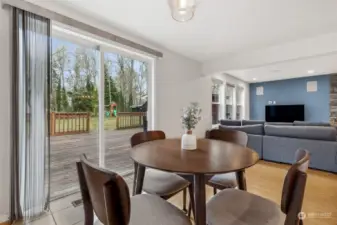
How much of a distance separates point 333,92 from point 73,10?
734 centimetres

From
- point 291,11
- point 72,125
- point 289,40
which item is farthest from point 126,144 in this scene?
point 289,40

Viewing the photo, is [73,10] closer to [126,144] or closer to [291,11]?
[126,144]

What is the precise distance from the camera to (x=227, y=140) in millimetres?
2162

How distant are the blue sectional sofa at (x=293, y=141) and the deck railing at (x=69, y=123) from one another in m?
3.19

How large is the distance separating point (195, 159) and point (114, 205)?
2.11ft

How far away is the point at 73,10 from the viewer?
2.20 m

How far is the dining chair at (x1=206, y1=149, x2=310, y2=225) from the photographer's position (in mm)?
852

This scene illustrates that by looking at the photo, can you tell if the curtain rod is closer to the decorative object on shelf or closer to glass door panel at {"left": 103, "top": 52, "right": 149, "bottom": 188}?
glass door panel at {"left": 103, "top": 52, "right": 149, "bottom": 188}

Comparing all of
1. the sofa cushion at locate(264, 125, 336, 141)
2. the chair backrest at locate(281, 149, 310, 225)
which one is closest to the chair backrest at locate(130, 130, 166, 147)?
the chair backrest at locate(281, 149, 310, 225)

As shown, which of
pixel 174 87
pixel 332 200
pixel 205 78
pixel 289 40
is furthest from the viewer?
pixel 205 78

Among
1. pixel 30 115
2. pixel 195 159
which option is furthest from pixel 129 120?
pixel 195 159

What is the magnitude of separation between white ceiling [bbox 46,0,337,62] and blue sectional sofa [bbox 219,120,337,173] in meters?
1.58

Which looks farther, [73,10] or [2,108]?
[73,10]

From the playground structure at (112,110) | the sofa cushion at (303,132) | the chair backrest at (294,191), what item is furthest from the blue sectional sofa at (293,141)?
the chair backrest at (294,191)
